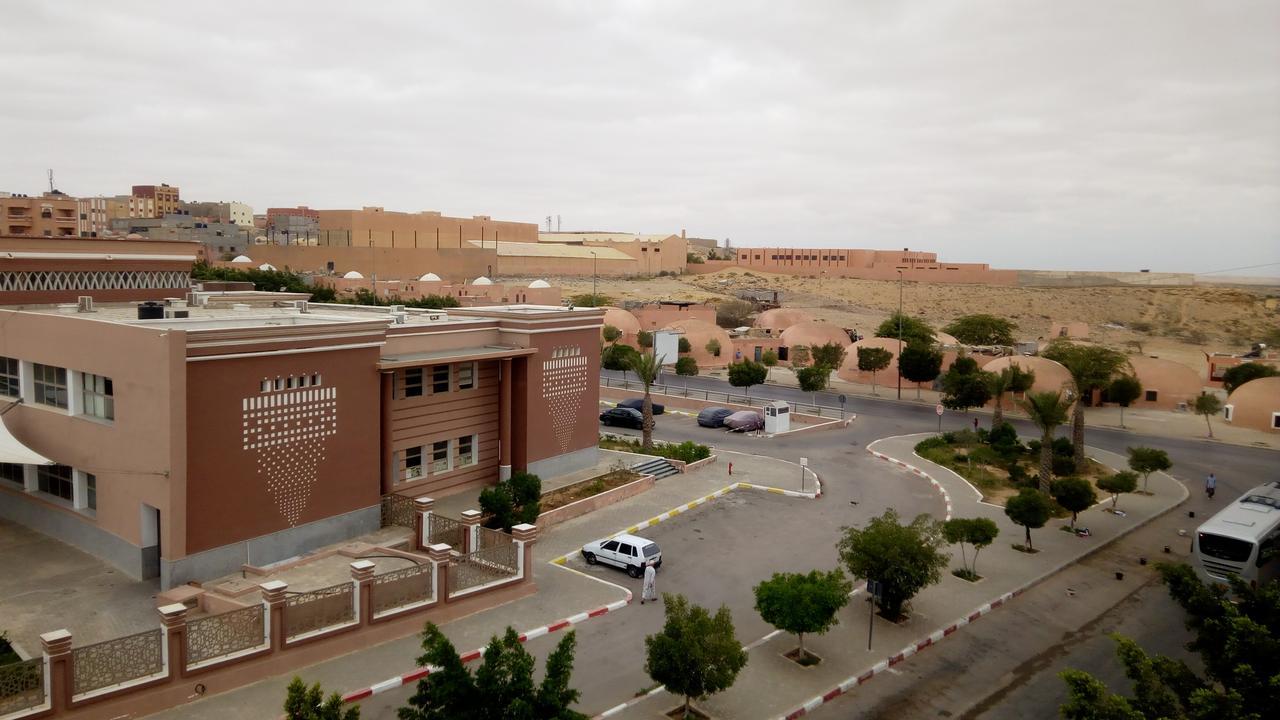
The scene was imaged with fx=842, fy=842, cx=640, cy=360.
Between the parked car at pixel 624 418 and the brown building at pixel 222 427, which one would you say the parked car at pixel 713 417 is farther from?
the brown building at pixel 222 427

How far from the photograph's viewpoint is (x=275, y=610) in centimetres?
1307

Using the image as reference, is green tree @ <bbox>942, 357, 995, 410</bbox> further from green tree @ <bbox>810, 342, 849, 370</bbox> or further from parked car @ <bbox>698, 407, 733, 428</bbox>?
green tree @ <bbox>810, 342, 849, 370</bbox>

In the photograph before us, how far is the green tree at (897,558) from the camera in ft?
51.4

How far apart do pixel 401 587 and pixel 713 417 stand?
21615 mm

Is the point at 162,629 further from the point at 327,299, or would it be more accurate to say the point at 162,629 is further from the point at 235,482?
the point at 327,299

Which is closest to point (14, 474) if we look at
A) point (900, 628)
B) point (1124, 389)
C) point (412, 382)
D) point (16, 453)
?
point (16, 453)

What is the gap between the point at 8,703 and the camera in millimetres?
10570

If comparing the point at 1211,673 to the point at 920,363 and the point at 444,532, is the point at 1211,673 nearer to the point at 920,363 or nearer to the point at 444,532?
the point at 444,532

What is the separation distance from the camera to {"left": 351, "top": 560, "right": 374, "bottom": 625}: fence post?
14172mm

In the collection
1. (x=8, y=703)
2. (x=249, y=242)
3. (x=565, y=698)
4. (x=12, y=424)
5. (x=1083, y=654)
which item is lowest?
(x=1083, y=654)

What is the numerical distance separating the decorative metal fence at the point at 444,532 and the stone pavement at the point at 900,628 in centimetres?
599

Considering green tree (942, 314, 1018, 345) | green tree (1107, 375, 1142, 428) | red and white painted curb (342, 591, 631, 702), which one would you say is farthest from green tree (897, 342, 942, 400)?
red and white painted curb (342, 591, 631, 702)

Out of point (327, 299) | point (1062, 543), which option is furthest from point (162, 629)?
point (327, 299)

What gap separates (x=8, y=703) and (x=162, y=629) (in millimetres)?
1851
